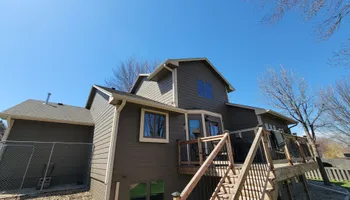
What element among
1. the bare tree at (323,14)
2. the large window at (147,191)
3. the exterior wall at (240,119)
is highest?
the bare tree at (323,14)

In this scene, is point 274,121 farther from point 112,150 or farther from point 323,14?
point 112,150

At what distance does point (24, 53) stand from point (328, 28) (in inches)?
541

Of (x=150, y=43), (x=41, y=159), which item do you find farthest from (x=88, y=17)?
(x=41, y=159)

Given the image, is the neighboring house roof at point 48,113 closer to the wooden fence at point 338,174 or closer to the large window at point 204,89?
the large window at point 204,89

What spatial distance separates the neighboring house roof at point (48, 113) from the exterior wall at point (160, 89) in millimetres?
3840

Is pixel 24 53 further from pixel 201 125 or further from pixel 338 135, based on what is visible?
pixel 338 135

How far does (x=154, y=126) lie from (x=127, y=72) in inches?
512

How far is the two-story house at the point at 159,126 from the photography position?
470 centimetres

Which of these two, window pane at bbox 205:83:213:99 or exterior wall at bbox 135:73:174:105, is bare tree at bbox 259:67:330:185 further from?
exterior wall at bbox 135:73:174:105

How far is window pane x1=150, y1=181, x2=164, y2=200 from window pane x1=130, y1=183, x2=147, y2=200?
0.30 metres

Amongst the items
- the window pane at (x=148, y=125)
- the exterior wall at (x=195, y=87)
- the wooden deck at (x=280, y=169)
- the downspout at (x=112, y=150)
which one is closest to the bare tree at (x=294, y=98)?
the exterior wall at (x=195, y=87)

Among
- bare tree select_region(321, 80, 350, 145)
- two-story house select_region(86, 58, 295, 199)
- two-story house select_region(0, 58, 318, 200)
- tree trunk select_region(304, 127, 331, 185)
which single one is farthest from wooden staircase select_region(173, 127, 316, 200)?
bare tree select_region(321, 80, 350, 145)

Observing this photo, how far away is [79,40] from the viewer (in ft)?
30.0

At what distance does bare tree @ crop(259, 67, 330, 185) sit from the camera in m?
13.9
